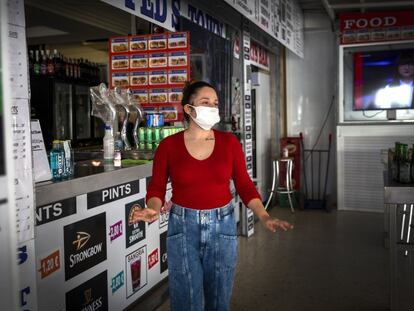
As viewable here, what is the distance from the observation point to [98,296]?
2740mm

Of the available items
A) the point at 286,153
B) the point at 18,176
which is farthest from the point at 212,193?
the point at 286,153

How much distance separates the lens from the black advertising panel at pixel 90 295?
8.25 feet

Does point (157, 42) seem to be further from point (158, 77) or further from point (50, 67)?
point (50, 67)

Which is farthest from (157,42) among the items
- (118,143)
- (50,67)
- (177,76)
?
(50,67)

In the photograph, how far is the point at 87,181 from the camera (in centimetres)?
256

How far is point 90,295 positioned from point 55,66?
15.8 ft

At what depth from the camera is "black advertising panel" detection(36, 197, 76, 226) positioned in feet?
7.27

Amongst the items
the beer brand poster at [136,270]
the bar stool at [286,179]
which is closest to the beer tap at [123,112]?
the beer brand poster at [136,270]

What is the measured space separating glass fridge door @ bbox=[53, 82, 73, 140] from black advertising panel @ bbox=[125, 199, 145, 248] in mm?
3935

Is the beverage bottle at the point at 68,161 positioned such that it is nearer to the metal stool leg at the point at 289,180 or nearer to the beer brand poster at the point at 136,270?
the beer brand poster at the point at 136,270

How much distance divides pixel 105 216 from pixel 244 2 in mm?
2355

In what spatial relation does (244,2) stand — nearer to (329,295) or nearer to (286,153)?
(329,295)

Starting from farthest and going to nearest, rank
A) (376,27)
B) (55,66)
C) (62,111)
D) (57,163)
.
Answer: (62,111), (55,66), (376,27), (57,163)

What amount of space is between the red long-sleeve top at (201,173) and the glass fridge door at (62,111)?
491 centimetres
